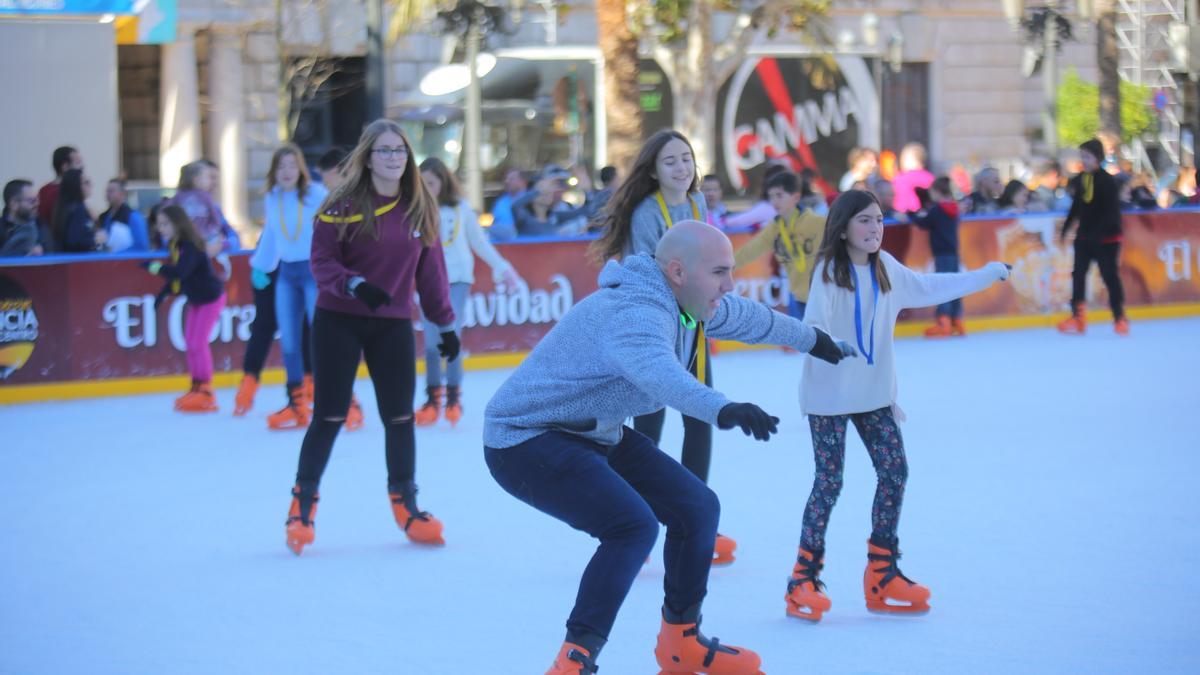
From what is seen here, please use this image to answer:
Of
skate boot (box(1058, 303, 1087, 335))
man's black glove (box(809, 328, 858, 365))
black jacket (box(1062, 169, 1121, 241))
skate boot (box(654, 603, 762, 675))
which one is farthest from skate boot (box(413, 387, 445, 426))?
skate boot (box(1058, 303, 1087, 335))

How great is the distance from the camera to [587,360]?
393cm

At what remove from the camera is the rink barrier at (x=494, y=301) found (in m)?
11.4

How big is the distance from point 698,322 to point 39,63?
43.3 feet

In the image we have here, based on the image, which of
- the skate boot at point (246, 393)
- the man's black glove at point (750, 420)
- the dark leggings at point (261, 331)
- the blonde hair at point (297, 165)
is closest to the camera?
the man's black glove at point (750, 420)

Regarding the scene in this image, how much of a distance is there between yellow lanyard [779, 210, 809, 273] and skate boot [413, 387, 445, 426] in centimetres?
232

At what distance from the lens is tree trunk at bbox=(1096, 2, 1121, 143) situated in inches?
861

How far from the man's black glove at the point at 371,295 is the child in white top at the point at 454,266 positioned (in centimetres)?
337

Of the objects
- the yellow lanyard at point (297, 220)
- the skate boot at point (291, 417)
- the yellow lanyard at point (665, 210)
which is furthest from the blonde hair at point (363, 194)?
the skate boot at point (291, 417)

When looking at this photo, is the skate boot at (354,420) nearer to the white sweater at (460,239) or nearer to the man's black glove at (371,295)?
the white sweater at (460,239)

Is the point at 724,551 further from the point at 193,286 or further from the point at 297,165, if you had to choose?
the point at 193,286

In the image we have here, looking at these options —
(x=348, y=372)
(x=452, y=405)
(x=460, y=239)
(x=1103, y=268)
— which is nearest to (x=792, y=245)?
(x=460, y=239)

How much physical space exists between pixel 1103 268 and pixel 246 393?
295 inches

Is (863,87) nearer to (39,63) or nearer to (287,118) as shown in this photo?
(287,118)

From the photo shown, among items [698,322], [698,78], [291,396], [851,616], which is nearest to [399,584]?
[851,616]
